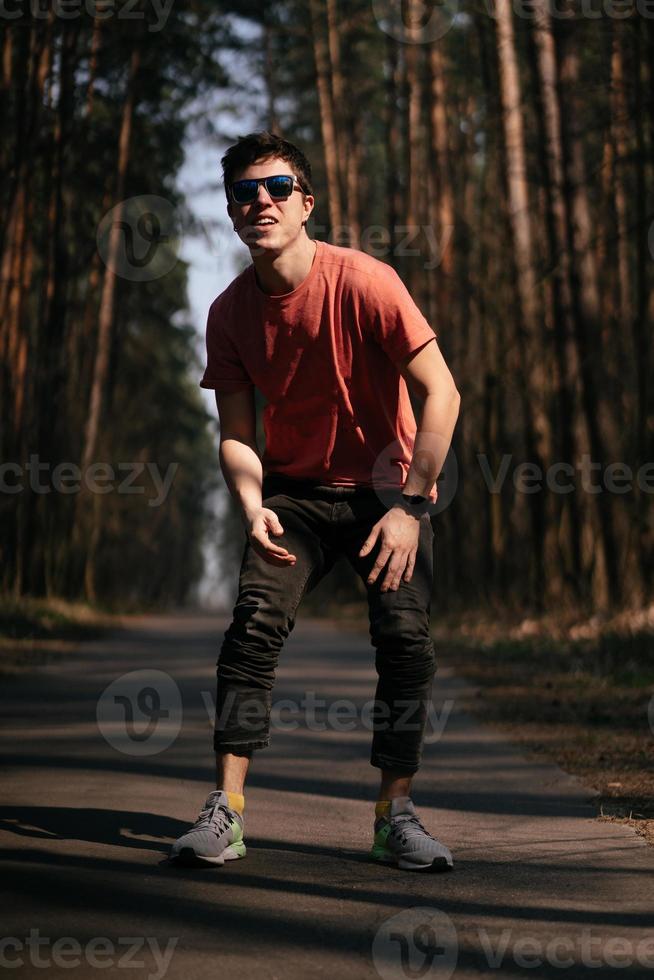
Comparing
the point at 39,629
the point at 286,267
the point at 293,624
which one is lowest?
the point at 293,624

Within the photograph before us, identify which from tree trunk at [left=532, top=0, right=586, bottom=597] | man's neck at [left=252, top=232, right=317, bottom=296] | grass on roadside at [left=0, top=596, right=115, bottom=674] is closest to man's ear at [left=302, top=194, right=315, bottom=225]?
man's neck at [left=252, top=232, right=317, bottom=296]

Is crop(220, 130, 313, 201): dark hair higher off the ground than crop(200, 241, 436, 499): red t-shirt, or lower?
Result: higher

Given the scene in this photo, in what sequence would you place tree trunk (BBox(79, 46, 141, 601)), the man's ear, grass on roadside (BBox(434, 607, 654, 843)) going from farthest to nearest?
tree trunk (BBox(79, 46, 141, 601)) → grass on roadside (BBox(434, 607, 654, 843)) → the man's ear

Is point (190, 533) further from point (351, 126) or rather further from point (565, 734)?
point (565, 734)

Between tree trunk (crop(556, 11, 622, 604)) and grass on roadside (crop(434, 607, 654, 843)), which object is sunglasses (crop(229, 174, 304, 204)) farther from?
tree trunk (crop(556, 11, 622, 604))

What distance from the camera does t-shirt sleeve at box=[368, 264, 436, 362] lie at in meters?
4.69

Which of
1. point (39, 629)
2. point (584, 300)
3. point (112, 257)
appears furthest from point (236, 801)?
point (112, 257)

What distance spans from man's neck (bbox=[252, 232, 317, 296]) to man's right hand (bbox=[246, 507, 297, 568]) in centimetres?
67

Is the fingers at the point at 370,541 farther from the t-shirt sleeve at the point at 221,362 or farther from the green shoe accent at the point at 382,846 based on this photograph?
the green shoe accent at the point at 382,846

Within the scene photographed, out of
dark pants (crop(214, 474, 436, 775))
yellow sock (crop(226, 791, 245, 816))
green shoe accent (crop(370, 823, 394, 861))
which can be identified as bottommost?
green shoe accent (crop(370, 823, 394, 861))

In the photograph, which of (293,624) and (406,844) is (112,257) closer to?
(293,624)

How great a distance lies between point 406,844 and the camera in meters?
4.60

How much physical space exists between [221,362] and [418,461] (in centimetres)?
70

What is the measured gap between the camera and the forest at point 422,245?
1484cm
